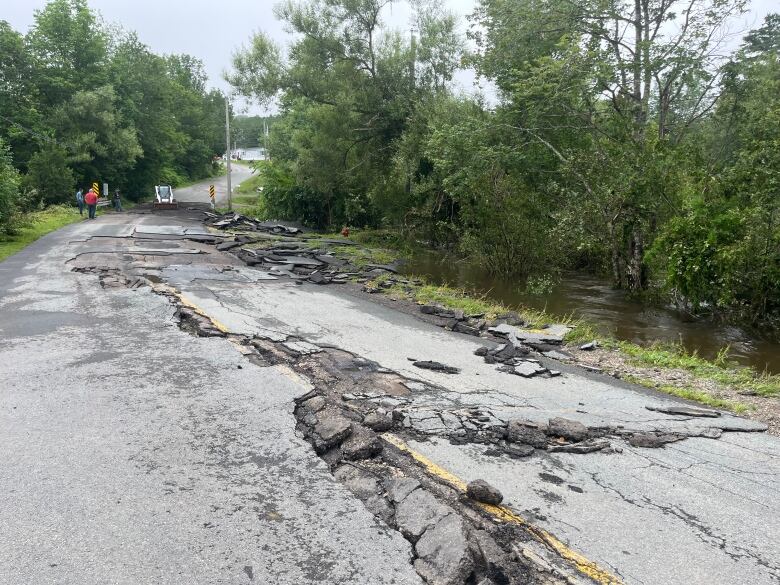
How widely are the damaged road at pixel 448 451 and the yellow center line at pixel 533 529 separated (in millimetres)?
12

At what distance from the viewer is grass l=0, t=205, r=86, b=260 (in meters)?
19.3

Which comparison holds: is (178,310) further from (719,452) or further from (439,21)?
(439,21)

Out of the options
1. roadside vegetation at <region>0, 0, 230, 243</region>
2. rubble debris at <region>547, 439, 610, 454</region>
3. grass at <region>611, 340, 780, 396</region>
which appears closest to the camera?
rubble debris at <region>547, 439, 610, 454</region>

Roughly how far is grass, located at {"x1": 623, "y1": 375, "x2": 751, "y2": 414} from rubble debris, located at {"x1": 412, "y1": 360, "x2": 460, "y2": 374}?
91.9 inches

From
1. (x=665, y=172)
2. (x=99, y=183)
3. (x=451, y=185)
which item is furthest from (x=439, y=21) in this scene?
(x=99, y=183)

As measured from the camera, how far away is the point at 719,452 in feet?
17.5

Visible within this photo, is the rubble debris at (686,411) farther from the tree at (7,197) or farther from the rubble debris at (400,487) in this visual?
the tree at (7,197)

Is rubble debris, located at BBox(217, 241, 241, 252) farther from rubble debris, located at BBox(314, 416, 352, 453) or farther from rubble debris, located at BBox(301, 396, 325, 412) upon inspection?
rubble debris, located at BBox(314, 416, 352, 453)

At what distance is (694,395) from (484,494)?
4.30 m

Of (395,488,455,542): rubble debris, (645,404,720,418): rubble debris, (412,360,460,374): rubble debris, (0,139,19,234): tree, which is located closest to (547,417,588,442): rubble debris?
(645,404,720,418): rubble debris

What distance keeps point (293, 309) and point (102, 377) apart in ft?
16.5

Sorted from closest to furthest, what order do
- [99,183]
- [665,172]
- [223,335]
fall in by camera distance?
[223,335] → [665,172] → [99,183]

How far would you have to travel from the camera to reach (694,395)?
7180 mm

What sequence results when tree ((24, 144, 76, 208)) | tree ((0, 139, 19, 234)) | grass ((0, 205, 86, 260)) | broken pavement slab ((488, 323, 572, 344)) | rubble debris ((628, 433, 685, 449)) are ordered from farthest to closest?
tree ((24, 144, 76, 208)) → tree ((0, 139, 19, 234)) → grass ((0, 205, 86, 260)) → broken pavement slab ((488, 323, 572, 344)) → rubble debris ((628, 433, 685, 449))
